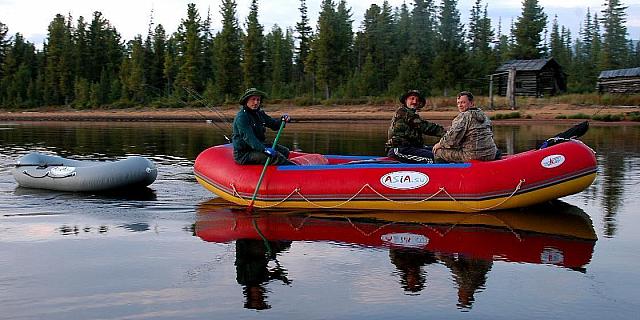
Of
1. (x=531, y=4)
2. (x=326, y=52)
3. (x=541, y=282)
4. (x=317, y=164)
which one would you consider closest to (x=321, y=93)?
(x=326, y=52)

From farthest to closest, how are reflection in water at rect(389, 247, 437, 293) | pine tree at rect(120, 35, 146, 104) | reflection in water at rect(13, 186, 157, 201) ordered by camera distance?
pine tree at rect(120, 35, 146, 104), reflection in water at rect(13, 186, 157, 201), reflection in water at rect(389, 247, 437, 293)

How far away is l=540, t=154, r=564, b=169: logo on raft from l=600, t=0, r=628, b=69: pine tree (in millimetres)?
55393

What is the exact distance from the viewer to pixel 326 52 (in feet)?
179

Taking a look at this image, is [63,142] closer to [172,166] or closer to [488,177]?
[172,166]

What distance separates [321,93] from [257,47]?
6.44 meters

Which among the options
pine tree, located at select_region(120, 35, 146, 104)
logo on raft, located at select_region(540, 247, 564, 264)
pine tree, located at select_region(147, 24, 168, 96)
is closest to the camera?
logo on raft, located at select_region(540, 247, 564, 264)

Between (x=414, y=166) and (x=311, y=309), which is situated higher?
(x=414, y=166)

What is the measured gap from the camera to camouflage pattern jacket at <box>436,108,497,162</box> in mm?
10047

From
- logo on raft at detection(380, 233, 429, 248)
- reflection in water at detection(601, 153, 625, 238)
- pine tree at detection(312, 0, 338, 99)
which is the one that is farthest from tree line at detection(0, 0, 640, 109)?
logo on raft at detection(380, 233, 429, 248)

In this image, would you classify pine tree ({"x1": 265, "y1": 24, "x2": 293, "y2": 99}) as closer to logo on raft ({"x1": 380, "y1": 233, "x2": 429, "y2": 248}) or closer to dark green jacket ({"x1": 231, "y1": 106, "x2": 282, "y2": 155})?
dark green jacket ({"x1": 231, "y1": 106, "x2": 282, "y2": 155})

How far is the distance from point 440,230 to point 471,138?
1.81 metres

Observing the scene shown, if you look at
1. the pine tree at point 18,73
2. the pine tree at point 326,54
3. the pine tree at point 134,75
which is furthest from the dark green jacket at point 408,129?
the pine tree at point 18,73

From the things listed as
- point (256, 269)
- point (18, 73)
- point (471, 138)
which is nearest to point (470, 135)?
point (471, 138)

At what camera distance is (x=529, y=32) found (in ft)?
184
